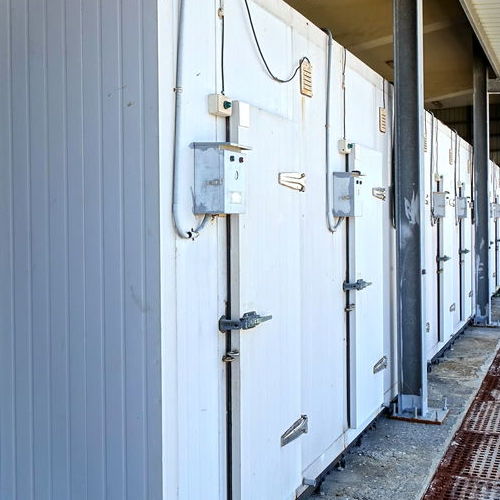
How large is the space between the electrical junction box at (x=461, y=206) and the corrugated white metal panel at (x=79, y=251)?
5.85 m

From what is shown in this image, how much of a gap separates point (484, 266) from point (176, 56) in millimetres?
7011

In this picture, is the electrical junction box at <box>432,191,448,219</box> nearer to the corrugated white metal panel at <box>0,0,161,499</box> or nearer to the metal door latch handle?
the metal door latch handle

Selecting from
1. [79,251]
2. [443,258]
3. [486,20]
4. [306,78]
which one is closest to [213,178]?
[79,251]

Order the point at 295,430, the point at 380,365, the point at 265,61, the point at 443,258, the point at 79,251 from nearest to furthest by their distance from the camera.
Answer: the point at 79,251 < the point at 265,61 < the point at 295,430 < the point at 380,365 < the point at 443,258

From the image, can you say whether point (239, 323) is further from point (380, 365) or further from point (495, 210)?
point (495, 210)

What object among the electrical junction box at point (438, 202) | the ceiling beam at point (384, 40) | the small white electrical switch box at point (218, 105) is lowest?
the electrical junction box at point (438, 202)

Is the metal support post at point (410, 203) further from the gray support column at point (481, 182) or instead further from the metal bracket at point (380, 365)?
the gray support column at point (481, 182)

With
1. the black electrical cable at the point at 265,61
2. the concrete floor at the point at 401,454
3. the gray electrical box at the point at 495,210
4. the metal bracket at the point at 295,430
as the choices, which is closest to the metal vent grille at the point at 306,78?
the black electrical cable at the point at 265,61

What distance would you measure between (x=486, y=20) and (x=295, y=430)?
4320mm

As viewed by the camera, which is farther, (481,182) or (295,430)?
(481,182)

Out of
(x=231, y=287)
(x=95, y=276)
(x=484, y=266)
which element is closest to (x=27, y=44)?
(x=95, y=276)

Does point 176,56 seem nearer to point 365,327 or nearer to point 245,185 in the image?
point 245,185

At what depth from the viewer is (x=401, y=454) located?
381 centimetres

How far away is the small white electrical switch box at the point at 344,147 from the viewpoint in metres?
3.59
